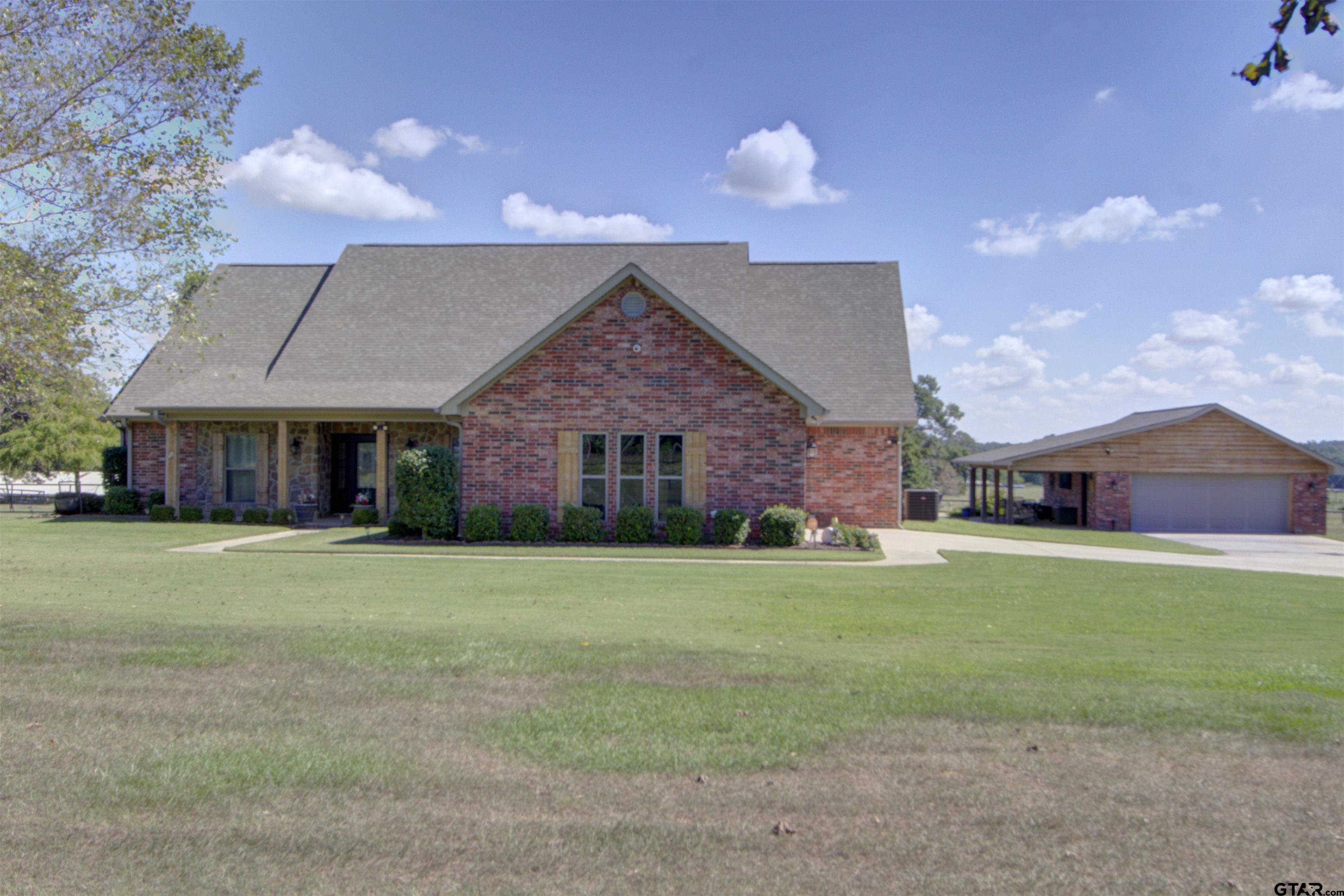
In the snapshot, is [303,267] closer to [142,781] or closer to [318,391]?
[318,391]

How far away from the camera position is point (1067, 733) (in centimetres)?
513

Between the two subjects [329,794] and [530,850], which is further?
[329,794]

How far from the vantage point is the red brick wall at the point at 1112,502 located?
2730 centimetres

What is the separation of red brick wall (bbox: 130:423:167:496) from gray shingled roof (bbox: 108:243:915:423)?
82 cm

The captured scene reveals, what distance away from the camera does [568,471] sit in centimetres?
1761

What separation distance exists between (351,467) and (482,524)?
7.78 meters

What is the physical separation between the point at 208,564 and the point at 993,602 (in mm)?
11353

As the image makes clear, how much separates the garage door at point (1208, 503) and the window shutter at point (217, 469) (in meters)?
26.7

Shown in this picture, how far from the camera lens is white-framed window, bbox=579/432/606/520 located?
1769cm

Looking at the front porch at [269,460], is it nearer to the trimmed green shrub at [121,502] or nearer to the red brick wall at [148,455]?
the red brick wall at [148,455]

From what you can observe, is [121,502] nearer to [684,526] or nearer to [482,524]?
[482,524]

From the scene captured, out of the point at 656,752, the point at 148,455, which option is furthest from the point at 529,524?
the point at 148,455

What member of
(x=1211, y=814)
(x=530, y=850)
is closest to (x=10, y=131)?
(x=530, y=850)

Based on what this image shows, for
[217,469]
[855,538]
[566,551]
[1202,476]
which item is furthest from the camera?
[1202,476]
